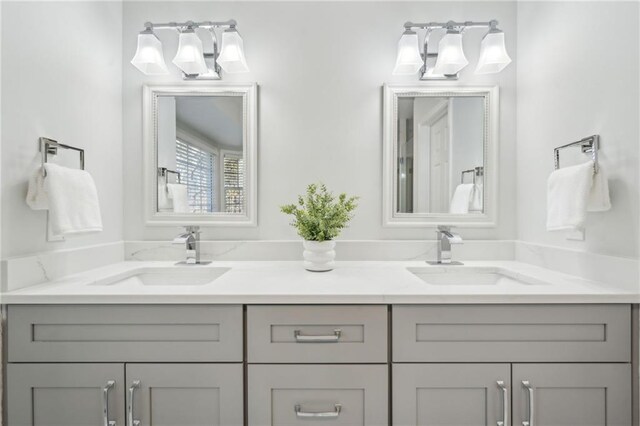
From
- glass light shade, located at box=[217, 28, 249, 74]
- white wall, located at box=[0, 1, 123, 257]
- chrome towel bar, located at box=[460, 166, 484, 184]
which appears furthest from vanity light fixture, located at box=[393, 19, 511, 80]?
white wall, located at box=[0, 1, 123, 257]

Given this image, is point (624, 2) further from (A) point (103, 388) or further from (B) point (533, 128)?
(A) point (103, 388)

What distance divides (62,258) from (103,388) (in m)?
0.53

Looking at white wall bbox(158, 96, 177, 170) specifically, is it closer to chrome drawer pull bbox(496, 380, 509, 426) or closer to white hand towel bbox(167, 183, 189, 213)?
white hand towel bbox(167, 183, 189, 213)

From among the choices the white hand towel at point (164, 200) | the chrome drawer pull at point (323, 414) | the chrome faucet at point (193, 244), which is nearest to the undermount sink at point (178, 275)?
the chrome faucet at point (193, 244)

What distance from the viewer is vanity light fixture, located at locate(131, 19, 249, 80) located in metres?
1.45

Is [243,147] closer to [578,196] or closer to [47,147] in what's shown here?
[47,147]

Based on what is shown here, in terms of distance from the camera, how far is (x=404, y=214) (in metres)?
1.60

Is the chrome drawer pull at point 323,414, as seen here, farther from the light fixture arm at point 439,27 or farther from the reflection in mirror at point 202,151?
the light fixture arm at point 439,27

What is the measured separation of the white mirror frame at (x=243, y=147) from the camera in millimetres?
1581

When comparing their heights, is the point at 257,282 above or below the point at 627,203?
below

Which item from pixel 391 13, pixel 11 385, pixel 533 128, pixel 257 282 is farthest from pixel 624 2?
pixel 11 385

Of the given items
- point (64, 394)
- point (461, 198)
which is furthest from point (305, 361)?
point (461, 198)

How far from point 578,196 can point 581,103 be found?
0.39 metres

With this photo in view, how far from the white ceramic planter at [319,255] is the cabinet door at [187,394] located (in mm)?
489
